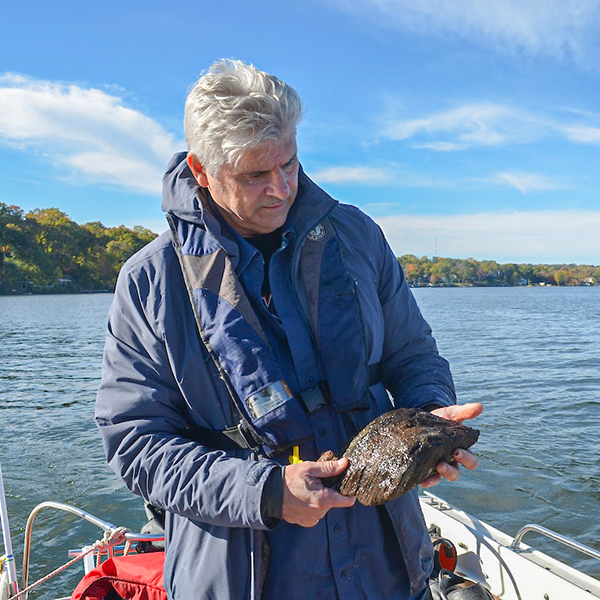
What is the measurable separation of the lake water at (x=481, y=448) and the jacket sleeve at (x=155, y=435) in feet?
22.4

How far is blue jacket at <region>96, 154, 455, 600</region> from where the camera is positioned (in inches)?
80.7

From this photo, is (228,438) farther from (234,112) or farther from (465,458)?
(234,112)

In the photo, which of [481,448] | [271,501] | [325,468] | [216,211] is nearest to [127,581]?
[271,501]

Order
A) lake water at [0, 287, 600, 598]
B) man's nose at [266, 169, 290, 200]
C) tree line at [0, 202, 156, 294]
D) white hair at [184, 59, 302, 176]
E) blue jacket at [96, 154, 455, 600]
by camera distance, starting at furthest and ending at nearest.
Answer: tree line at [0, 202, 156, 294] → lake water at [0, 287, 600, 598] → man's nose at [266, 169, 290, 200] → white hair at [184, 59, 302, 176] → blue jacket at [96, 154, 455, 600]

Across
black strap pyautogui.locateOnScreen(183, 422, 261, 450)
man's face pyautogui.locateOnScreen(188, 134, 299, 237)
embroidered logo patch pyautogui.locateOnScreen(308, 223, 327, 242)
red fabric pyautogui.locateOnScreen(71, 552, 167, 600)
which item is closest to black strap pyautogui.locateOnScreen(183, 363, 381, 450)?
black strap pyautogui.locateOnScreen(183, 422, 261, 450)

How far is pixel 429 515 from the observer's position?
5531mm

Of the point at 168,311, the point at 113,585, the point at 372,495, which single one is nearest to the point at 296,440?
the point at 372,495

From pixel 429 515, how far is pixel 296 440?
12.6 feet

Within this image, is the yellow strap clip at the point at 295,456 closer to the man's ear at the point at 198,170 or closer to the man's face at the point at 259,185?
the man's face at the point at 259,185

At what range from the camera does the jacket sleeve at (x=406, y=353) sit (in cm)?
256

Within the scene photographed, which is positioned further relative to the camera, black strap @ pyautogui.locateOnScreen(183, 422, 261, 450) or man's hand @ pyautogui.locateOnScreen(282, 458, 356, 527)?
black strap @ pyautogui.locateOnScreen(183, 422, 261, 450)

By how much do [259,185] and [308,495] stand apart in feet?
3.84

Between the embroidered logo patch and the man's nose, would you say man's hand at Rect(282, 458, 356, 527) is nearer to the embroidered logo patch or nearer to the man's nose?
the embroidered logo patch

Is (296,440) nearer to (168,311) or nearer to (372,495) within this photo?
(372,495)
